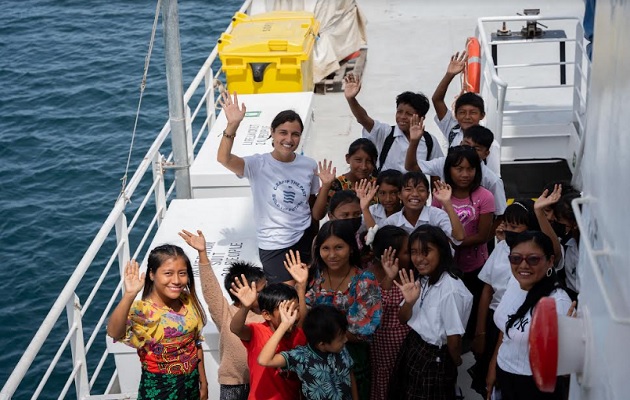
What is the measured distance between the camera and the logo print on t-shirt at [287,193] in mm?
5863

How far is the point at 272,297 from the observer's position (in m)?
4.61

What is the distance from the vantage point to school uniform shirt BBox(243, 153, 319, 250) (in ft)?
19.2

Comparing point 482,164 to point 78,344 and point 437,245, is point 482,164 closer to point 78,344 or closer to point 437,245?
point 437,245

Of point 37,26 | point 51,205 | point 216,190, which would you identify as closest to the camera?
point 216,190

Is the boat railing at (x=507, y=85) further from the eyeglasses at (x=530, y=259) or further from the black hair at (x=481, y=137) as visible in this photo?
the eyeglasses at (x=530, y=259)

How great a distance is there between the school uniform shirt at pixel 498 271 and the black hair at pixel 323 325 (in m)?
1.05

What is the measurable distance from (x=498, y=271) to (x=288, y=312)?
125cm

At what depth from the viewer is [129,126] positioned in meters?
17.5

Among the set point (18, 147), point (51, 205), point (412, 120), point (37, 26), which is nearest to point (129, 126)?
point (18, 147)

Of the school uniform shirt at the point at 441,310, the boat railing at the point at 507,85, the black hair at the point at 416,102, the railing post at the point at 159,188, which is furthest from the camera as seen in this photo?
the railing post at the point at 159,188

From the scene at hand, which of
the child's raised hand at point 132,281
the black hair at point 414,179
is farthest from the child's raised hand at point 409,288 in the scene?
the child's raised hand at point 132,281

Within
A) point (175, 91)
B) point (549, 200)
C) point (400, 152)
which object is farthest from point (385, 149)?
point (175, 91)

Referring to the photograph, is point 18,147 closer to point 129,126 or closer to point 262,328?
point 129,126

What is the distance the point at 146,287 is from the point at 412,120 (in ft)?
7.16
